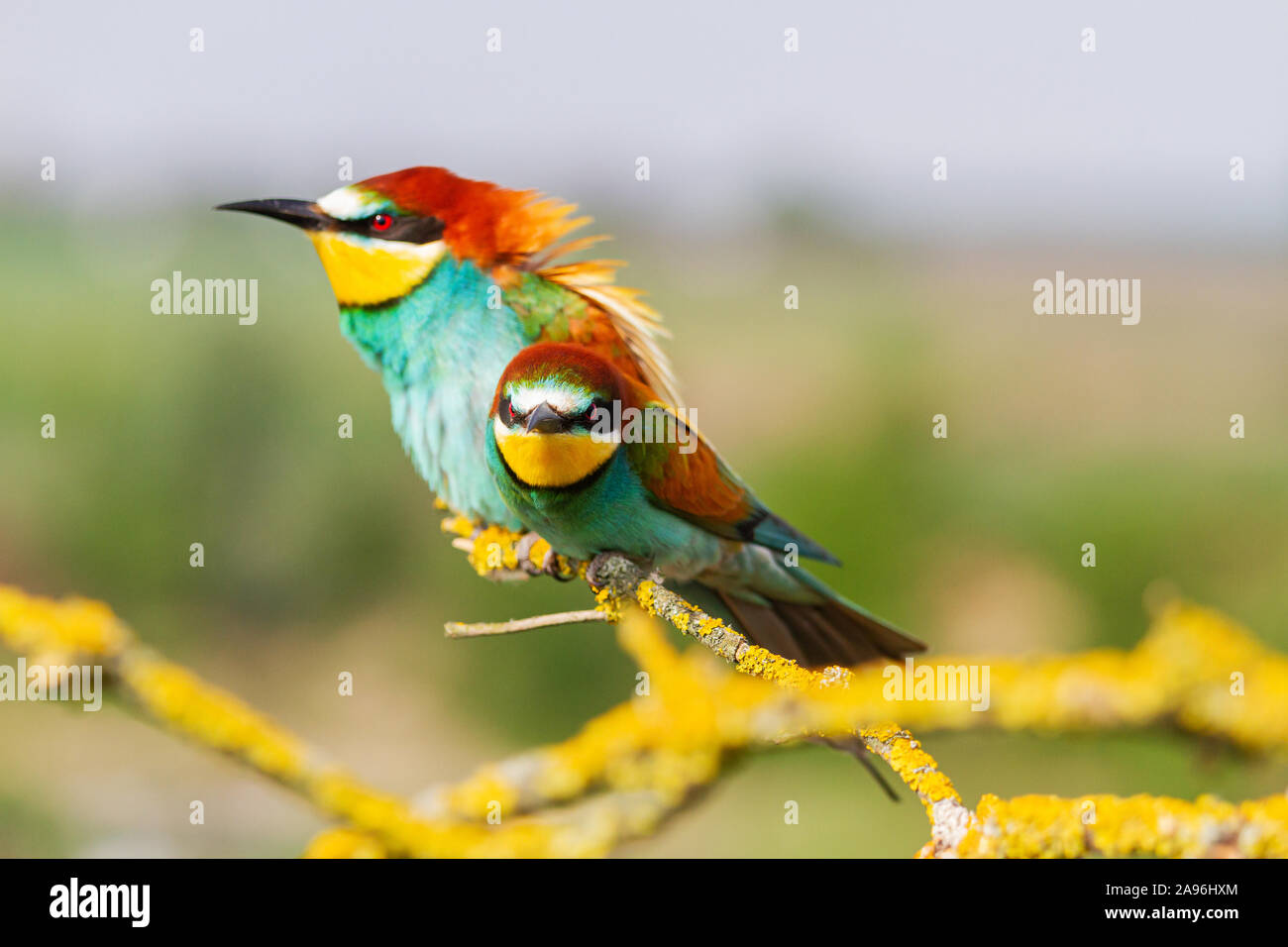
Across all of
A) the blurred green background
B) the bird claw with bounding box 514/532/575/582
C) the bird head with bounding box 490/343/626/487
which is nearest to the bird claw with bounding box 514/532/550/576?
the bird claw with bounding box 514/532/575/582

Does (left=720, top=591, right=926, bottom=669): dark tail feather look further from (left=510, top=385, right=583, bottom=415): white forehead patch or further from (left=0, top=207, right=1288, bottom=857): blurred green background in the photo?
(left=0, top=207, right=1288, bottom=857): blurred green background

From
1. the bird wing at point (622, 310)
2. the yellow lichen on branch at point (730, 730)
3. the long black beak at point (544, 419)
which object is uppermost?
the bird wing at point (622, 310)

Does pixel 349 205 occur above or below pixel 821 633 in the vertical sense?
above

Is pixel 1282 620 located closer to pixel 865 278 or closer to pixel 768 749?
pixel 768 749

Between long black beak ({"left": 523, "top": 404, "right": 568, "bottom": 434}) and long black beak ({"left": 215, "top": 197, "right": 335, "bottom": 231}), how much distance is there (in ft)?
1.92

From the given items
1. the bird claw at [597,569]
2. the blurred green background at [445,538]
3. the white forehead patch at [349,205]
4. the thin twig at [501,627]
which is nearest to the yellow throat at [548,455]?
the bird claw at [597,569]

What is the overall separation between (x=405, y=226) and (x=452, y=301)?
13 centimetres

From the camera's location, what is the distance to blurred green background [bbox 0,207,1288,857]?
4520 millimetres

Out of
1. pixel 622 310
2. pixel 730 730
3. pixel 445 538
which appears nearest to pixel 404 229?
pixel 622 310

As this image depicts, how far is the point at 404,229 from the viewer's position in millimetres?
1599

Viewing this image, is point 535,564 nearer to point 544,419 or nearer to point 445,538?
Answer: point 544,419

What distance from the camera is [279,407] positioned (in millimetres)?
5285

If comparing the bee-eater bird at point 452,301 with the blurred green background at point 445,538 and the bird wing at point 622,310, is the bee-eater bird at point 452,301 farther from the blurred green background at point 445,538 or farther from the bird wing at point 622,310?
the blurred green background at point 445,538

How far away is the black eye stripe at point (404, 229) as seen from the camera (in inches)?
62.0
